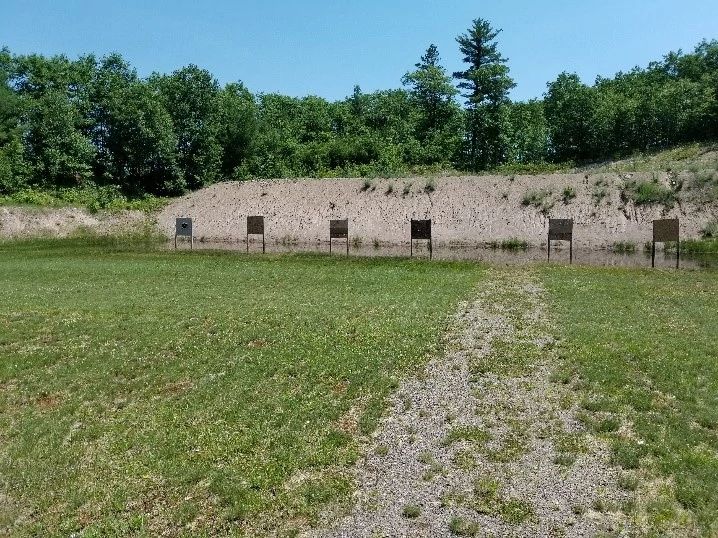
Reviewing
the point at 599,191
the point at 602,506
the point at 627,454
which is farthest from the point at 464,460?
the point at 599,191

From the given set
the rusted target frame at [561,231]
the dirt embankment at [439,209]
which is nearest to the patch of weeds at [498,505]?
the rusted target frame at [561,231]

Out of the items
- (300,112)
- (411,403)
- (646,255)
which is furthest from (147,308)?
(300,112)

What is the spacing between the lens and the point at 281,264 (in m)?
28.7

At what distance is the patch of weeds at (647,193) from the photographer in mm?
43188

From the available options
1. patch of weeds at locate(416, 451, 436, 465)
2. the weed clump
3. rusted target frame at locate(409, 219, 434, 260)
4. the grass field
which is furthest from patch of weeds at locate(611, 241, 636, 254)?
patch of weeds at locate(416, 451, 436, 465)

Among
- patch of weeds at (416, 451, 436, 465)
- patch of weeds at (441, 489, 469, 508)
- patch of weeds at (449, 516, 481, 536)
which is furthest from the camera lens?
patch of weeds at (416, 451, 436, 465)

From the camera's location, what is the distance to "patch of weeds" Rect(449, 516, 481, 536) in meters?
5.92

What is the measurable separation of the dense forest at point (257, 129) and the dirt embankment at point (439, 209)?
596 cm

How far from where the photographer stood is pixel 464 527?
5988 millimetres

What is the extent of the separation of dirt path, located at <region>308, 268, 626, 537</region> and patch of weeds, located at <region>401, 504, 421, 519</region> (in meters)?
0.01

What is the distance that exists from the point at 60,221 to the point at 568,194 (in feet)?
130

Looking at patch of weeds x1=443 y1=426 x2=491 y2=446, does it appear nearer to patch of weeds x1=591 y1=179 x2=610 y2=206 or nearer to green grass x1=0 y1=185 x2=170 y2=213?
patch of weeds x1=591 y1=179 x2=610 y2=206

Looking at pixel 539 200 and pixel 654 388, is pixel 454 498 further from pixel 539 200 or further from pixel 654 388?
pixel 539 200

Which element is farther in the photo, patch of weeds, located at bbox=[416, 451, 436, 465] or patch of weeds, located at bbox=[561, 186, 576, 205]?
patch of weeds, located at bbox=[561, 186, 576, 205]
